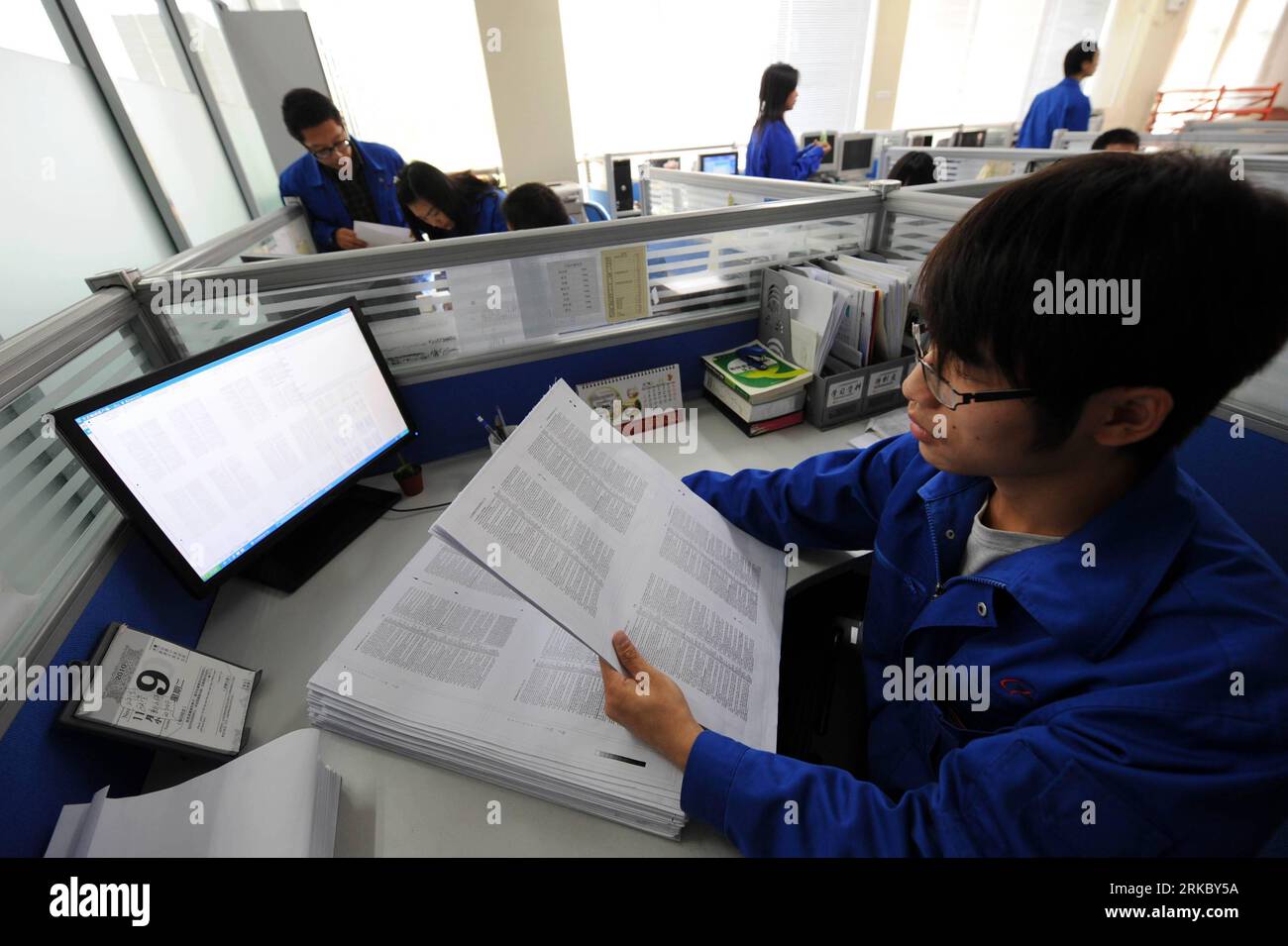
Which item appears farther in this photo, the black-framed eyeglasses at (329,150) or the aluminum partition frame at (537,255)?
the black-framed eyeglasses at (329,150)

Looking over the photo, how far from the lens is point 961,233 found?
0.56 m

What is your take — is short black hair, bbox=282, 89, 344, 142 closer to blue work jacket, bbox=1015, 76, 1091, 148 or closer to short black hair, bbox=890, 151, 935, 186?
short black hair, bbox=890, 151, 935, 186

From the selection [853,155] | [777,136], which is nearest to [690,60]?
[853,155]

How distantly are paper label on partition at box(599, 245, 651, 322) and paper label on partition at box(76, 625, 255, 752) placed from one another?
3.19 ft

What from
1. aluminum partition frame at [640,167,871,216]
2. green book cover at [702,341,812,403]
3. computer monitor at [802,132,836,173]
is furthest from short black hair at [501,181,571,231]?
computer monitor at [802,132,836,173]

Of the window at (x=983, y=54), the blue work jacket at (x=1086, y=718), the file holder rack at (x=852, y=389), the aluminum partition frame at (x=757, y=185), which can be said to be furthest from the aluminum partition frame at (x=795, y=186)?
the window at (x=983, y=54)

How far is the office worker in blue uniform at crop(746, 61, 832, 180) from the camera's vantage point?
3.37 metres

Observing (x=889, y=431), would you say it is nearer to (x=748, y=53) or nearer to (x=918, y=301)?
(x=918, y=301)

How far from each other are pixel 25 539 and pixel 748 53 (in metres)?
6.02

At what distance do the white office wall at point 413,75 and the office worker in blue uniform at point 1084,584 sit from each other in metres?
4.55

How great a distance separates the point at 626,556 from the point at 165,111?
9.57ft

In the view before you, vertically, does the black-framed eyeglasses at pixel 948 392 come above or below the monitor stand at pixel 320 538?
above

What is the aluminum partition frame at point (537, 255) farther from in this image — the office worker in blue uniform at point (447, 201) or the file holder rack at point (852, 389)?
the office worker in blue uniform at point (447, 201)

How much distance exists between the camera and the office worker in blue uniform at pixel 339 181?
2431 millimetres
